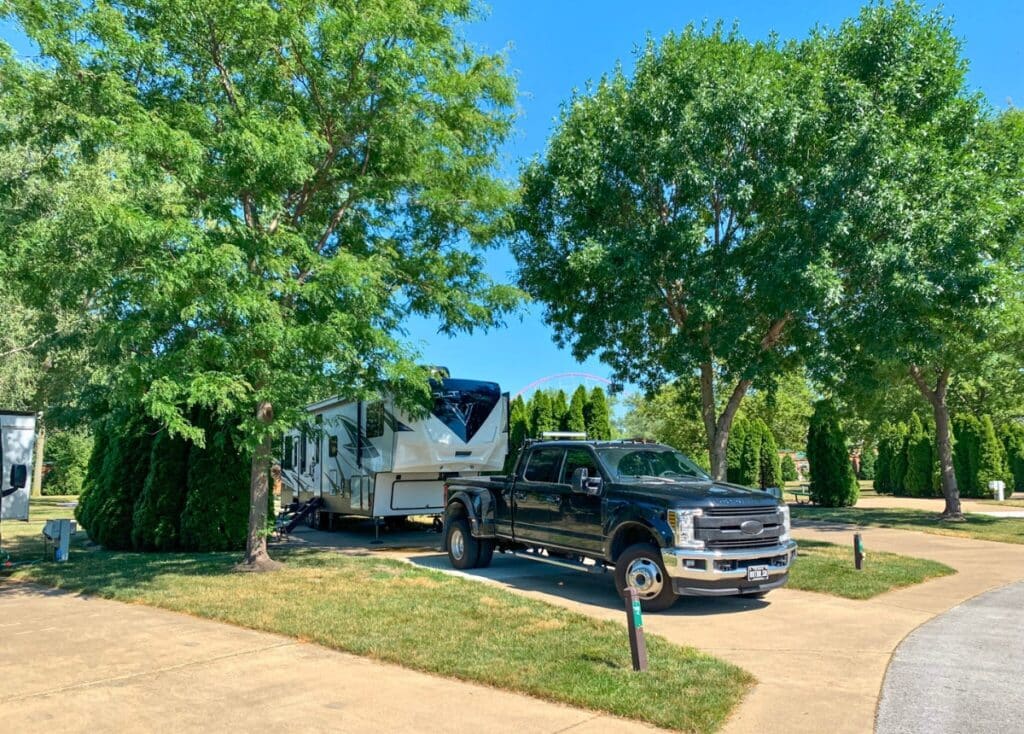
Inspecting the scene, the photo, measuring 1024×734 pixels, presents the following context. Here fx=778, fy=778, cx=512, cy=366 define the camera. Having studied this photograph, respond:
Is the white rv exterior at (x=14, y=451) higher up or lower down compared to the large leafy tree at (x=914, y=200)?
lower down

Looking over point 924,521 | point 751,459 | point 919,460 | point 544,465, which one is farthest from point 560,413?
point 919,460

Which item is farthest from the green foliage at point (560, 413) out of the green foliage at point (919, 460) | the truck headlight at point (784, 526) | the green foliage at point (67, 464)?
the green foliage at point (67, 464)

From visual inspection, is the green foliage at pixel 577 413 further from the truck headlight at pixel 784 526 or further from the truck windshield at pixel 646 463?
the truck headlight at pixel 784 526

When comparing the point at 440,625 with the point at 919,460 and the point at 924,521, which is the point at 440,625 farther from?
the point at 919,460

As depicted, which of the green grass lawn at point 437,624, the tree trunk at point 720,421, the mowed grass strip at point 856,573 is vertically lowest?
the green grass lawn at point 437,624

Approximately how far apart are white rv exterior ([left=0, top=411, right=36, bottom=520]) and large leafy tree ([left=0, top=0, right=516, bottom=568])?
241 cm

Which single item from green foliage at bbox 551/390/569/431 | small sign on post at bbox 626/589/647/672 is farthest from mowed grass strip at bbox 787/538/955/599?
green foliage at bbox 551/390/569/431

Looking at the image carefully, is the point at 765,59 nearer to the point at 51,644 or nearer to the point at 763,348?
the point at 763,348

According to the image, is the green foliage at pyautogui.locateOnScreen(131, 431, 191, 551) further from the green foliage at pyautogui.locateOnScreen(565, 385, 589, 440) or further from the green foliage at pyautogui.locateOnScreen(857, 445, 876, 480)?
the green foliage at pyautogui.locateOnScreen(857, 445, 876, 480)

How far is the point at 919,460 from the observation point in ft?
106

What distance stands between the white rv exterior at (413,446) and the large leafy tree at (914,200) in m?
6.78

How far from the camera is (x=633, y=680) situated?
233 inches

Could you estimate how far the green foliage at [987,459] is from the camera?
30016 mm

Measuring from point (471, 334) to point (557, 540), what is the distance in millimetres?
4058
